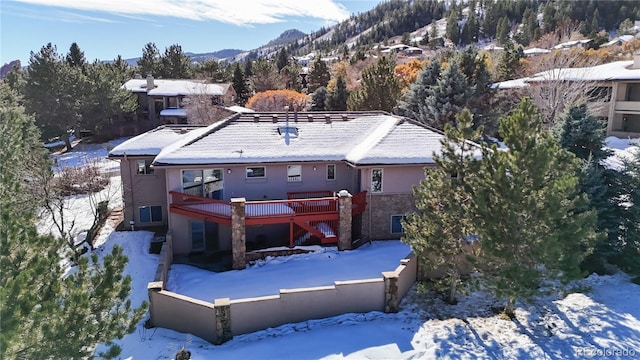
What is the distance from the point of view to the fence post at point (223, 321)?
12414 millimetres

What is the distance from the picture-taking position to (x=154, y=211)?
20.8 m

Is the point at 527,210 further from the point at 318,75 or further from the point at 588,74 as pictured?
the point at 318,75

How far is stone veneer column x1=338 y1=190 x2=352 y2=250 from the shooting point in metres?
17.5

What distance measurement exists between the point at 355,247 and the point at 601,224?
939 centimetres

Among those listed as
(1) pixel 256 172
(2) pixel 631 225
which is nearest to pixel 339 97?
(1) pixel 256 172

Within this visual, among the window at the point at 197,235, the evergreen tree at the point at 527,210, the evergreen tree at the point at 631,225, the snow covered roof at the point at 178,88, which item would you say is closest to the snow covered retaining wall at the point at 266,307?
the evergreen tree at the point at 527,210

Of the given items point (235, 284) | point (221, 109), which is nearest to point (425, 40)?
point (221, 109)

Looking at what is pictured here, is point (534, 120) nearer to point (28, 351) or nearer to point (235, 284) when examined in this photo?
point (235, 284)

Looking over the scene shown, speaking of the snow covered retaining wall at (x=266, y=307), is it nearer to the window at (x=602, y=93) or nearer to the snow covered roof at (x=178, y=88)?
the window at (x=602, y=93)

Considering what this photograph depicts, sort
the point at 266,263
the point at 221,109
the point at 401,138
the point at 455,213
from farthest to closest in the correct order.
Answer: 1. the point at 221,109
2. the point at 401,138
3. the point at 266,263
4. the point at 455,213

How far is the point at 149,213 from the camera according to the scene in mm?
20719

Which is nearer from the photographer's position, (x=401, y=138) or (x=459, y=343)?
(x=459, y=343)

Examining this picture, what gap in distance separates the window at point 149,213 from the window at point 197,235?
9.79 ft

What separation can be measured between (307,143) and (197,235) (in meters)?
6.66
